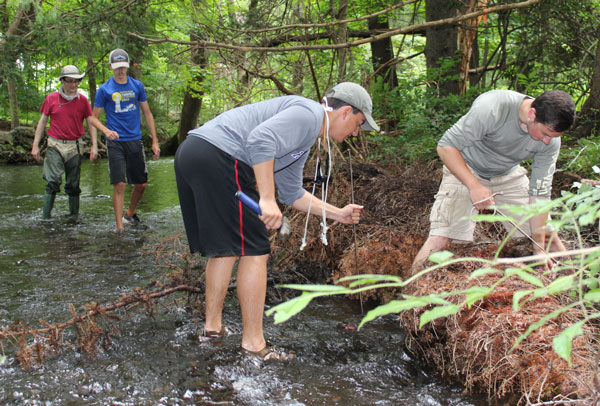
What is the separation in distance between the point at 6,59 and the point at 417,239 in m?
8.99

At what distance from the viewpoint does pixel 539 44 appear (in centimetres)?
938

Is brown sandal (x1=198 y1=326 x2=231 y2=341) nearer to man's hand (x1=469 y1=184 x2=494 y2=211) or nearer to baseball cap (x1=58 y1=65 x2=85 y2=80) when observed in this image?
man's hand (x1=469 y1=184 x2=494 y2=211)

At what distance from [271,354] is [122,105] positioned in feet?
15.9

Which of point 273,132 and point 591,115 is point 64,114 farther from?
point 591,115

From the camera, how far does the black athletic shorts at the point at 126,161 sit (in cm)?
721

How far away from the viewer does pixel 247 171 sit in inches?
135

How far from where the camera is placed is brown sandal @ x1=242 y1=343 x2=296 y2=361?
352 centimetres

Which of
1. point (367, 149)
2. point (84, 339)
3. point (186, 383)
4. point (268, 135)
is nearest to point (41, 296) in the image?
point (84, 339)

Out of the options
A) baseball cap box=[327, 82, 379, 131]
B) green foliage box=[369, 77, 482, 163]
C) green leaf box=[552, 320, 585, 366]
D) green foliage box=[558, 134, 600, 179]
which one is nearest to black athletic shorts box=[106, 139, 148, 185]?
green foliage box=[369, 77, 482, 163]

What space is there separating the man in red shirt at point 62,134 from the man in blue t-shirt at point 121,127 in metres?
0.61

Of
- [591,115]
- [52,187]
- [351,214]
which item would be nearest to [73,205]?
[52,187]

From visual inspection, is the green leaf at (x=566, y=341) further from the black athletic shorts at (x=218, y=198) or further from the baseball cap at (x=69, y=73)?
the baseball cap at (x=69, y=73)

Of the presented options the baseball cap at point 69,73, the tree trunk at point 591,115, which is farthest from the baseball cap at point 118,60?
the tree trunk at point 591,115

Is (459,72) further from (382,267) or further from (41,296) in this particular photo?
(41,296)
